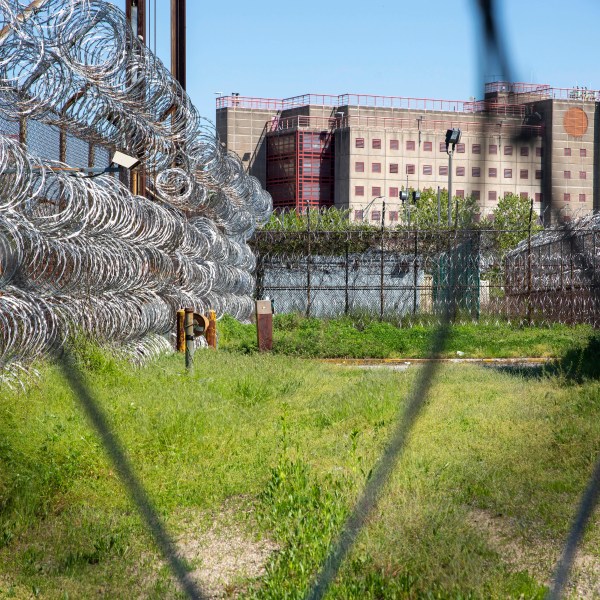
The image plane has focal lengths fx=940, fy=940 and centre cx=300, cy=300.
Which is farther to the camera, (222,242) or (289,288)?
(289,288)

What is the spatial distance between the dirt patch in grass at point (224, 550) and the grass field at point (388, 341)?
26.0ft

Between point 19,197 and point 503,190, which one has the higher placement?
point 19,197

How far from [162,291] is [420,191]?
31.5 feet

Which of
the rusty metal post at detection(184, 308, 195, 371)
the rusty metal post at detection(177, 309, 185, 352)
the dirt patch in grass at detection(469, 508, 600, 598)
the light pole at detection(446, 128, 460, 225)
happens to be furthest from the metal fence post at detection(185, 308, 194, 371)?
the light pole at detection(446, 128, 460, 225)

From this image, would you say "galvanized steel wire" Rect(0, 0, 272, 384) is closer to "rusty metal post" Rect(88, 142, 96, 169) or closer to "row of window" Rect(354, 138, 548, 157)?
"rusty metal post" Rect(88, 142, 96, 169)

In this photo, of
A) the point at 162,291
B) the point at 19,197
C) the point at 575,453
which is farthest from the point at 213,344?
the point at 575,453

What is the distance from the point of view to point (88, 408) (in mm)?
994

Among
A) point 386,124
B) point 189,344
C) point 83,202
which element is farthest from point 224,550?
point 189,344

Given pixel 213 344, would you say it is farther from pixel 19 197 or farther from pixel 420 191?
pixel 420 191

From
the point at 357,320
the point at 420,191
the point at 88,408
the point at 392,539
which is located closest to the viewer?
the point at 88,408

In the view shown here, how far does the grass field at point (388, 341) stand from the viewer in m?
13.2

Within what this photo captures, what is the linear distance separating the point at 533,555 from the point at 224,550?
1160 millimetres

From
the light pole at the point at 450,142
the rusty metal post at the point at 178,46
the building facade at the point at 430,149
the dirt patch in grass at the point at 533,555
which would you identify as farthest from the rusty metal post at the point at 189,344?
the light pole at the point at 450,142

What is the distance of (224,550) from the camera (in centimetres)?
362
